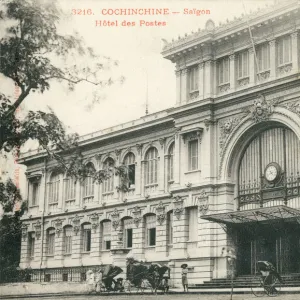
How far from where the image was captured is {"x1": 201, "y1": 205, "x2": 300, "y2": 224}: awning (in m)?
28.4

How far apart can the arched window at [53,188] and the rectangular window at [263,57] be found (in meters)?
20.3

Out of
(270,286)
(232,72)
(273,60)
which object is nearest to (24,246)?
(232,72)

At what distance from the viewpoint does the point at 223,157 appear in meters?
32.6

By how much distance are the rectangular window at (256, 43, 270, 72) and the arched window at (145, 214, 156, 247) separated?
1188 cm

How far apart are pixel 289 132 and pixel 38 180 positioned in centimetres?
2379

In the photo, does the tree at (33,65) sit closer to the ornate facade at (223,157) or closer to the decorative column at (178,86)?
the ornate facade at (223,157)

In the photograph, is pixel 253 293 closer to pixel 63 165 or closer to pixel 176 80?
pixel 63 165

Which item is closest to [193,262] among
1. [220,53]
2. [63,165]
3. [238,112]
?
[238,112]

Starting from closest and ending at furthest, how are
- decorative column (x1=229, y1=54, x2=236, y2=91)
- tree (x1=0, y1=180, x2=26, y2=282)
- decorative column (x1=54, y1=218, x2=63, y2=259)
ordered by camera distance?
decorative column (x1=229, y1=54, x2=236, y2=91) → decorative column (x1=54, y1=218, x2=63, y2=259) → tree (x1=0, y1=180, x2=26, y2=282)

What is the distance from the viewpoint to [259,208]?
29062 mm

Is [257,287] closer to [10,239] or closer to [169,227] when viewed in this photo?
[169,227]

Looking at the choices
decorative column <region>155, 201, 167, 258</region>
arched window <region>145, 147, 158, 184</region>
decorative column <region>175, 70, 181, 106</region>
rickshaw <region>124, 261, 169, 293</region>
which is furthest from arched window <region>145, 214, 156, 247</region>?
rickshaw <region>124, 261, 169, 293</region>

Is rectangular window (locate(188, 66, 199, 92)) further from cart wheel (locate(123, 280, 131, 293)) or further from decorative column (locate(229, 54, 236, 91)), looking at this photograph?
cart wheel (locate(123, 280, 131, 293))

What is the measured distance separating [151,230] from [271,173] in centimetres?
1058
